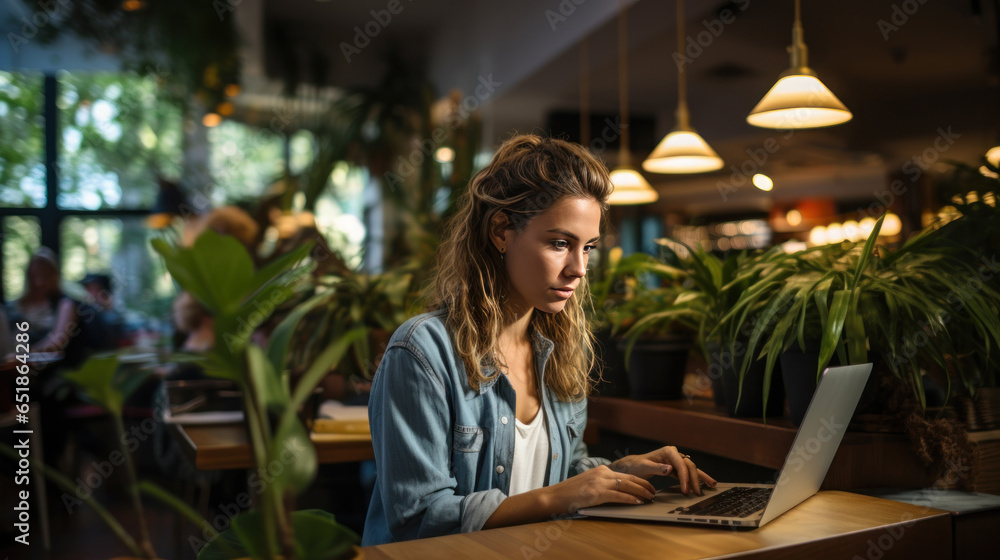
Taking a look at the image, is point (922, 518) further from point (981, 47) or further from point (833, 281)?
point (981, 47)

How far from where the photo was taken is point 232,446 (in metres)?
2.02

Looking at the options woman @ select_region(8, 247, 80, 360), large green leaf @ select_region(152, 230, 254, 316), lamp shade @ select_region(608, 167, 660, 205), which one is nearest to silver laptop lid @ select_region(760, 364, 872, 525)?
large green leaf @ select_region(152, 230, 254, 316)

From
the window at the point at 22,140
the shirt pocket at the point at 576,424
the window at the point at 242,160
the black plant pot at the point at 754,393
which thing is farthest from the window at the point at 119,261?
the black plant pot at the point at 754,393

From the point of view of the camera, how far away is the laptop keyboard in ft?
3.99

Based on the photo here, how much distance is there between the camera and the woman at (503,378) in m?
1.30

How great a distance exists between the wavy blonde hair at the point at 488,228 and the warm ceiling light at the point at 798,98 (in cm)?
78

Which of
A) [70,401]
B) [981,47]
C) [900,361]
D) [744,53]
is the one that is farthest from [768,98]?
[70,401]

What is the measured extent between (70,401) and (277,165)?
2501 millimetres

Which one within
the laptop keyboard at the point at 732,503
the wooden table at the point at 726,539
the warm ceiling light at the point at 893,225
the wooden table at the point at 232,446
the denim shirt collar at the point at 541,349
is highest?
the warm ceiling light at the point at 893,225

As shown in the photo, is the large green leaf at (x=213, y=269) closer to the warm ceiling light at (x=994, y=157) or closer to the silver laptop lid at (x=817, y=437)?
the silver laptop lid at (x=817, y=437)

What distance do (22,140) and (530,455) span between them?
5.93 metres

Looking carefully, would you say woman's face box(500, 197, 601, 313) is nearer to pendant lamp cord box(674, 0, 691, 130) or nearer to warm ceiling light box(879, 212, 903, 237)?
pendant lamp cord box(674, 0, 691, 130)

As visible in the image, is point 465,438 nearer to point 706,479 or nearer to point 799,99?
point 706,479

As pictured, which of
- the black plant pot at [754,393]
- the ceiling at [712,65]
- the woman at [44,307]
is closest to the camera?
the black plant pot at [754,393]
